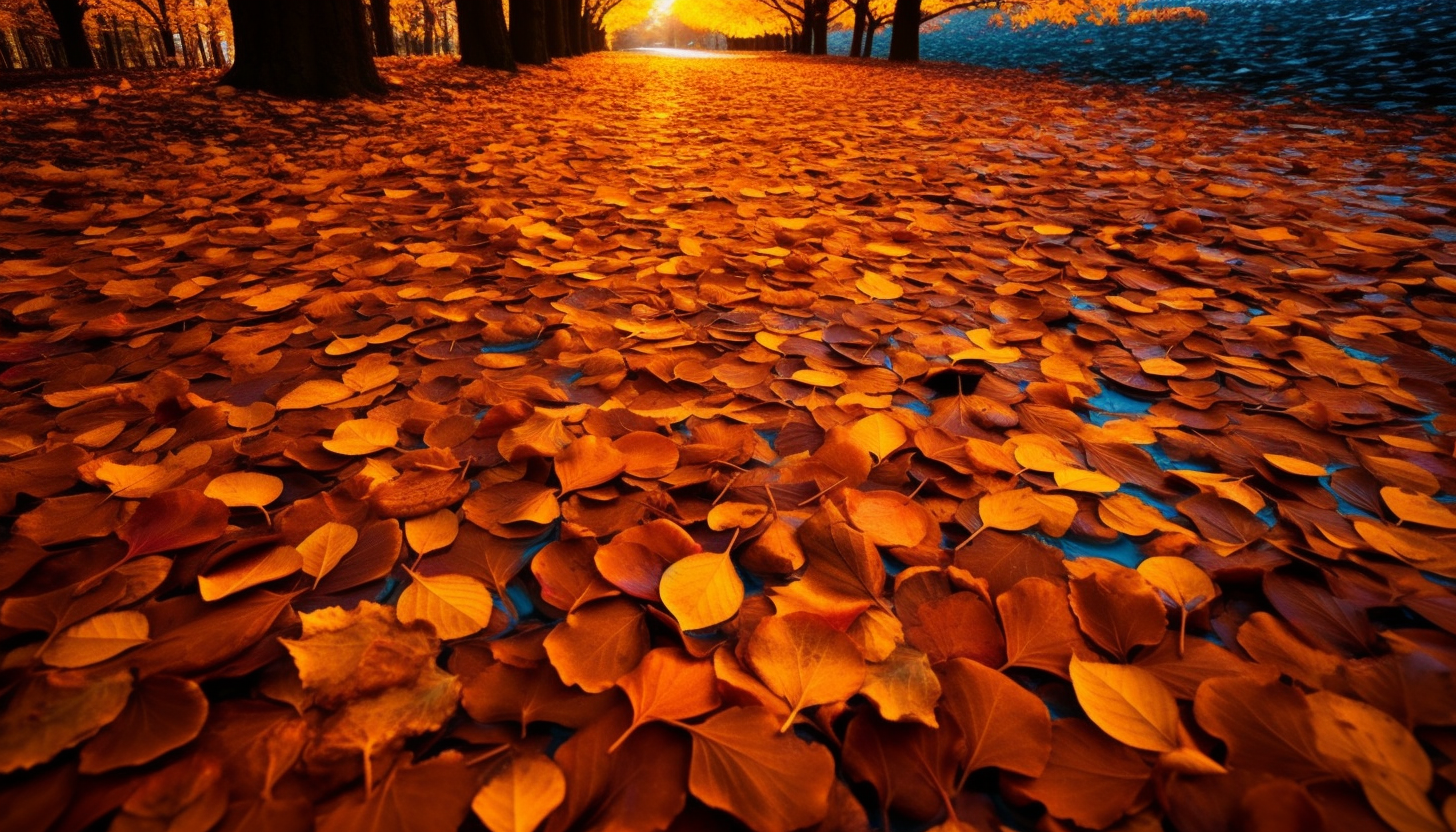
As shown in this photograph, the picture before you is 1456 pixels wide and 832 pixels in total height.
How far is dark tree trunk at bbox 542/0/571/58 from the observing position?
32.4ft

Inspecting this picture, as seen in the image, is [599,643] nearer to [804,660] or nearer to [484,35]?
[804,660]

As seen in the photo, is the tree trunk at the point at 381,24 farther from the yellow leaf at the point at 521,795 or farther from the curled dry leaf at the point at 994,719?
the curled dry leaf at the point at 994,719

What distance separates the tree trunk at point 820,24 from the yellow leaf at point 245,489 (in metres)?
17.1

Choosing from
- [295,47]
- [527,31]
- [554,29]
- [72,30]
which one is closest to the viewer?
[295,47]

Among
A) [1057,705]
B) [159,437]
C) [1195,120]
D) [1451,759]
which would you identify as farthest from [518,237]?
[1195,120]

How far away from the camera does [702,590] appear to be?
2.24ft

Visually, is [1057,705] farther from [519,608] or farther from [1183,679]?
[519,608]

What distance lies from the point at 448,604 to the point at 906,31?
12416mm

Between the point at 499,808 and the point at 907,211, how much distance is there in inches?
84.6

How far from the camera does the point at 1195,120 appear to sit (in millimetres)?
4145

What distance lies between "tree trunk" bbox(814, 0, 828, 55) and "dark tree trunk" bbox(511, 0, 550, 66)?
9176 millimetres

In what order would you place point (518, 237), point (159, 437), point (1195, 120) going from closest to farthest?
point (159, 437) → point (518, 237) → point (1195, 120)

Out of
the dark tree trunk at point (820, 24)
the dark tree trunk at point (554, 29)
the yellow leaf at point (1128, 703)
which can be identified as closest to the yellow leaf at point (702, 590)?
the yellow leaf at point (1128, 703)

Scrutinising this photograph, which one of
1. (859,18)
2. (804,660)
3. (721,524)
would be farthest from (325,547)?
(859,18)
